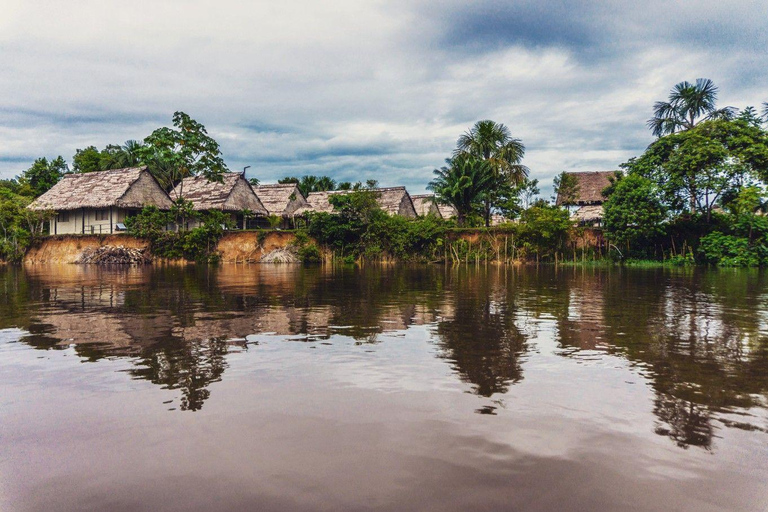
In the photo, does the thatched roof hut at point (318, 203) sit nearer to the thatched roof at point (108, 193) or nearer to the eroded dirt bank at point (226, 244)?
the eroded dirt bank at point (226, 244)

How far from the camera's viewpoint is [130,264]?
112 ft

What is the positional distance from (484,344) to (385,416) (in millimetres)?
2662

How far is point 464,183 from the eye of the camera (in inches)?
1373

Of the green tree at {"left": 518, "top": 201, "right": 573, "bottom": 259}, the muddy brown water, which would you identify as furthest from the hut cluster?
the muddy brown water

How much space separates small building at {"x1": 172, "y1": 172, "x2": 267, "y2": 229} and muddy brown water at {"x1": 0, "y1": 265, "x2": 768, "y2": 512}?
32.3 meters

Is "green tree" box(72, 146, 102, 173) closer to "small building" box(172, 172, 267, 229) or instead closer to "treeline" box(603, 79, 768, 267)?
"small building" box(172, 172, 267, 229)

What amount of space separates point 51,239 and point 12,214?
2802 mm

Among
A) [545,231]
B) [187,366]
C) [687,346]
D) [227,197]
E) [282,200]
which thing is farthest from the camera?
[282,200]

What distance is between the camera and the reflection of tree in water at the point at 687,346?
3646mm

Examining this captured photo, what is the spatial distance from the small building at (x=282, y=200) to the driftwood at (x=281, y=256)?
7605mm

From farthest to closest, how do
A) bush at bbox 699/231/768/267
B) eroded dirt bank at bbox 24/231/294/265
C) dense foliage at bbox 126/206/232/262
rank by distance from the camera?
eroded dirt bank at bbox 24/231/294/265 < dense foliage at bbox 126/206/232/262 < bush at bbox 699/231/768/267

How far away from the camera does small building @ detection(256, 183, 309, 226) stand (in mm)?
43156

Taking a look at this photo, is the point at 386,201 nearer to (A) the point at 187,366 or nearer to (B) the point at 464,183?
(B) the point at 464,183

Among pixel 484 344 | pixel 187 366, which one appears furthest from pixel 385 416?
pixel 484 344
